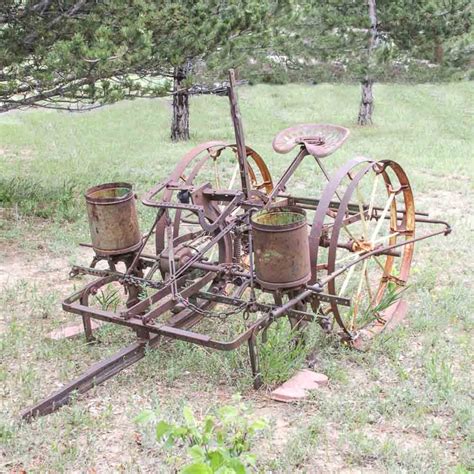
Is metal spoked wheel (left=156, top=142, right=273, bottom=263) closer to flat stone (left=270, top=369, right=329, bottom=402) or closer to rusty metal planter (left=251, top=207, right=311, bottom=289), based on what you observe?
rusty metal planter (left=251, top=207, right=311, bottom=289)

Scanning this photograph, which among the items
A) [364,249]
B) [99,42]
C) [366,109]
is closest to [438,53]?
[366,109]

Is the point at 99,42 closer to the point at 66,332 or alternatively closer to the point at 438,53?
the point at 66,332

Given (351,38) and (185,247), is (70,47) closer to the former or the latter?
(185,247)

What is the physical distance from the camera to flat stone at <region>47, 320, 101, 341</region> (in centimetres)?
443

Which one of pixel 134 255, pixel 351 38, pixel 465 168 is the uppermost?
pixel 351 38

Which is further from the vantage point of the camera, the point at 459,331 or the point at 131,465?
the point at 459,331

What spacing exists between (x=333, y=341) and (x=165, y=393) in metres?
1.27

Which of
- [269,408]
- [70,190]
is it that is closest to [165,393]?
[269,408]

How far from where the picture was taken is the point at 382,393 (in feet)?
12.5

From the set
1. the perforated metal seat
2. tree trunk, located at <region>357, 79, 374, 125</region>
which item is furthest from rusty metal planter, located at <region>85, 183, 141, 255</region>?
tree trunk, located at <region>357, 79, 374, 125</region>

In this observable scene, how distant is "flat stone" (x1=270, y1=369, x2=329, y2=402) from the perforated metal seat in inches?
57.2

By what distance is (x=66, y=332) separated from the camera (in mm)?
4484

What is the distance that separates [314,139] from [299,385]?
181cm

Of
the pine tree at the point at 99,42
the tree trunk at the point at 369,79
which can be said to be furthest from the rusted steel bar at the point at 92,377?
the tree trunk at the point at 369,79
